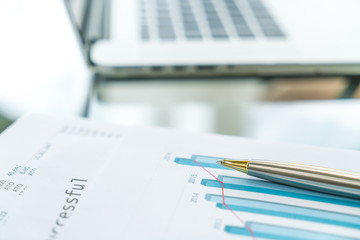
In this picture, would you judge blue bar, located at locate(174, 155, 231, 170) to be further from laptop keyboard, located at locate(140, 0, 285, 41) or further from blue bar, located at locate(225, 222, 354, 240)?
laptop keyboard, located at locate(140, 0, 285, 41)

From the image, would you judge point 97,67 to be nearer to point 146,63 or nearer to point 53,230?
point 146,63

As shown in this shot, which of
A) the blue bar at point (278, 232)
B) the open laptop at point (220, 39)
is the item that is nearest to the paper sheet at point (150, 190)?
the blue bar at point (278, 232)

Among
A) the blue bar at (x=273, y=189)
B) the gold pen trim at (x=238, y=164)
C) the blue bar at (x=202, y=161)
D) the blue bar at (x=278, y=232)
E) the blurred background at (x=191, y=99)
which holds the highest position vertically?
the blurred background at (x=191, y=99)

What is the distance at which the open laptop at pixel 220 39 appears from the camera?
400mm

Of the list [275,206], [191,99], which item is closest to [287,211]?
[275,206]

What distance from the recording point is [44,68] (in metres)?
0.46

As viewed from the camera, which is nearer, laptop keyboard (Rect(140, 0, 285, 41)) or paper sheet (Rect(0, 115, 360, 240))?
paper sheet (Rect(0, 115, 360, 240))

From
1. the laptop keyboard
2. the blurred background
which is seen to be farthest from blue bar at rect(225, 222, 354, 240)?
the laptop keyboard

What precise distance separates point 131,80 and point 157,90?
0.11 ft

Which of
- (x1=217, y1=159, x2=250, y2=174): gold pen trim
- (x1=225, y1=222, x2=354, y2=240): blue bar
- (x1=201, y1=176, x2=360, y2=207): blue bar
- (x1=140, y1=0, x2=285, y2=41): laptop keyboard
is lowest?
(x1=225, y1=222, x2=354, y2=240): blue bar

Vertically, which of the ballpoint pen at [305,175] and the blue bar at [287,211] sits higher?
the ballpoint pen at [305,175]

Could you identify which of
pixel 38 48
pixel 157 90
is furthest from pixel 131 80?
pixel 38 48

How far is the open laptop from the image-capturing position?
0.40 meters

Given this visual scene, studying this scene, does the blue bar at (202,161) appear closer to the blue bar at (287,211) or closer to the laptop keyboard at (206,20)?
the blue bar at (287,211)
